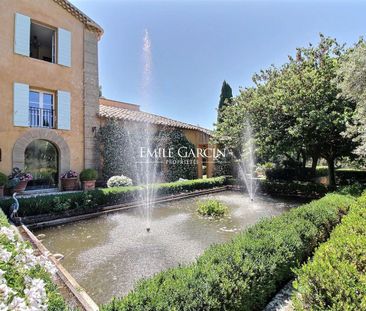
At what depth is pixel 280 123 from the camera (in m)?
11.9

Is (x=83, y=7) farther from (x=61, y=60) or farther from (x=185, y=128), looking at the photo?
(x=185, y=128)

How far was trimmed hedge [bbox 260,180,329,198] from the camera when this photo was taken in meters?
12.6

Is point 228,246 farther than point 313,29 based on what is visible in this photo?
No

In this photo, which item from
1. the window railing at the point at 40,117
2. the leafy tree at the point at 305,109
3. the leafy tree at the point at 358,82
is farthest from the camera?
the window railing at the point at 40,117

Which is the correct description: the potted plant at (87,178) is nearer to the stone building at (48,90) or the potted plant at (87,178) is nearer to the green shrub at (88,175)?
the green shrub at (88,175)

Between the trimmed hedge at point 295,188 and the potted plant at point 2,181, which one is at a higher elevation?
the potted plant at point 2,181

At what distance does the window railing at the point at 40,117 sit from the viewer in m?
11.1

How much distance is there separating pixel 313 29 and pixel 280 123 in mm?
5391

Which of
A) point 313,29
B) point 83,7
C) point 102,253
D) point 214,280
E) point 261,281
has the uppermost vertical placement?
point 83,7

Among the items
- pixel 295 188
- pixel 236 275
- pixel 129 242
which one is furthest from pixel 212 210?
Result: pixel 295 188

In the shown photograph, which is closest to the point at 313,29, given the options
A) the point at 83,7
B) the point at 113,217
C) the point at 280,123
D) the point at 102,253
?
the point at 280,123

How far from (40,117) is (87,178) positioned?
3.71m

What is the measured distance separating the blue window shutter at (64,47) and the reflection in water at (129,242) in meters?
8.49

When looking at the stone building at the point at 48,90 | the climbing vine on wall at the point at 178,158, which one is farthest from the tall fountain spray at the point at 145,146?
the stone building at the point at 48,90
